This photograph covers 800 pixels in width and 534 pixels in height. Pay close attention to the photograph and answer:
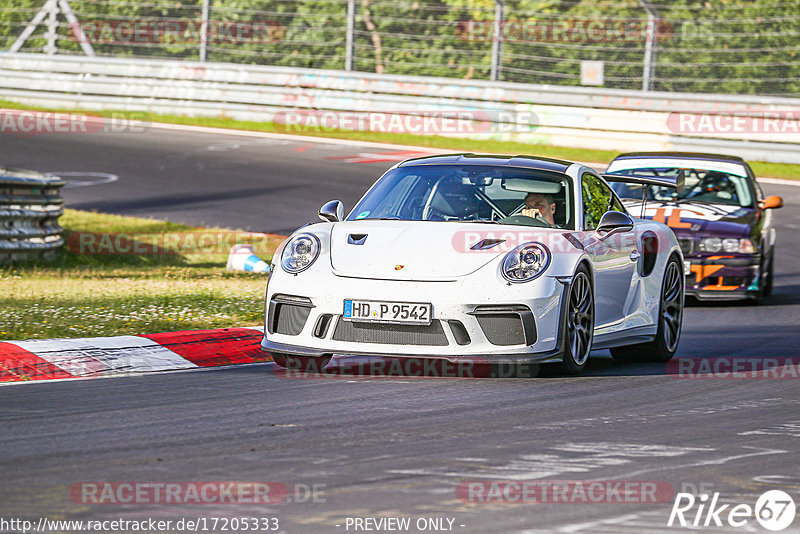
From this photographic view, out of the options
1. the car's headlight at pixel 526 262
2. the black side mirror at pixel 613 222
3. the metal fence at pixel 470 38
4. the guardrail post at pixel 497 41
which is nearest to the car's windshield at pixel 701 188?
the black side mirror at pixel 613 222

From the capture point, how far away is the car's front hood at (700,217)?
12.9 meters

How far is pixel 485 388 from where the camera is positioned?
7359mm

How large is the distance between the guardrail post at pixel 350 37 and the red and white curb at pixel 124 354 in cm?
1764

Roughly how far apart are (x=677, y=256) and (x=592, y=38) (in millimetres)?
17525

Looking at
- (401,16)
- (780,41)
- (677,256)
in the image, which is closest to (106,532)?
(677,256)

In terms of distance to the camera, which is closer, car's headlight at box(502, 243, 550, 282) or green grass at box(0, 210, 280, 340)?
car's headlight at box(502, 243, 550, 282)

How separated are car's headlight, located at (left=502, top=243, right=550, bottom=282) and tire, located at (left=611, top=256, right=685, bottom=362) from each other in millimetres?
1851

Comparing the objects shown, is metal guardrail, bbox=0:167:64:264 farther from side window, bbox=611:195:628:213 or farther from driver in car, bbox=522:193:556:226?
driver in car, bbox=522:193:556:226

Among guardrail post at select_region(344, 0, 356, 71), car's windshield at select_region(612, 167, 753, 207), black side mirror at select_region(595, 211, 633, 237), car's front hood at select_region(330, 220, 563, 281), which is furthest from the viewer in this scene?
guardrail post at select_region(344, 0, 356, 71)

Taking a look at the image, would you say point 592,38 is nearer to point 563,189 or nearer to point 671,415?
point 563,189

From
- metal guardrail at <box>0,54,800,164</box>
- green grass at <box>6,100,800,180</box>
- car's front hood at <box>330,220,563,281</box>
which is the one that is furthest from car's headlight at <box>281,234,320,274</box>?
metal guardrail at <box>0,54,800,164</box>

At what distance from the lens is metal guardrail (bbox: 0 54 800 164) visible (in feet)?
75.8

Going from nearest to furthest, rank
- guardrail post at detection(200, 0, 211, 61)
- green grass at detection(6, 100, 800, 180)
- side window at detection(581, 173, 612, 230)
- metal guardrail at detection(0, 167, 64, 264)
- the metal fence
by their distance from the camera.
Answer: side window at detection(581, 173, 612, 230) → metal guardrail at detection(0, 167, 64, 264) → green grass at detection(6, 100, 800, 180) → the metal fence → guardrail post at detection(200, 0, 211, 61)

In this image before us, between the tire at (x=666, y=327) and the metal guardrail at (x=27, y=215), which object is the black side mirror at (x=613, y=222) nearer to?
the tire at (x=666, y=327)
